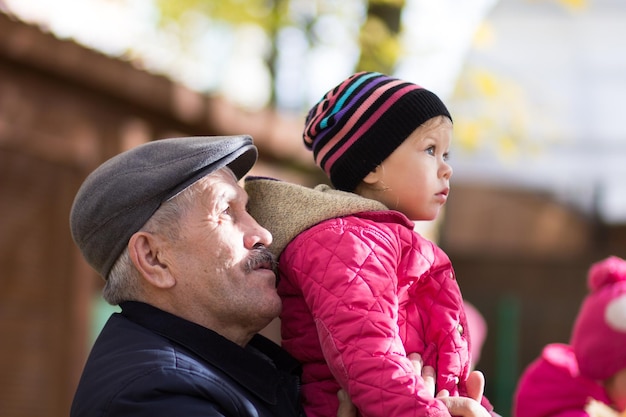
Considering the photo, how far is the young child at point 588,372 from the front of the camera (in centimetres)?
325

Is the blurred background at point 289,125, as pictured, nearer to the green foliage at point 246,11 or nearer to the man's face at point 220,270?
the green foliage at point 246,11

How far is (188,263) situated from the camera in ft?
8.34

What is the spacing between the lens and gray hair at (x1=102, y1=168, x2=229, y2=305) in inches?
99.7

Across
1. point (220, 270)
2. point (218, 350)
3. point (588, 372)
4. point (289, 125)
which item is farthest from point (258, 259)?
point (289, 125)

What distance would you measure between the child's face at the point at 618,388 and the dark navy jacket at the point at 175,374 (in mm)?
1280

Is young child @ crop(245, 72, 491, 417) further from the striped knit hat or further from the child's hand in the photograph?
the child's hand

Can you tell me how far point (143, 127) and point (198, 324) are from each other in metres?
4.79

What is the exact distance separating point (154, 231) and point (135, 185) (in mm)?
132

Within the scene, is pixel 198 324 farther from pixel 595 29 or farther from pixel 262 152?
pixel 595 29

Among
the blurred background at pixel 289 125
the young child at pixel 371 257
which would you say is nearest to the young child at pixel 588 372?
the young child at pixel 371 257

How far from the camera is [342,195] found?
250 cm

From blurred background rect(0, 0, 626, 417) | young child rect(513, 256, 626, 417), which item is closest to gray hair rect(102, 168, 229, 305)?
young child rect(513, 256, 626, 417)

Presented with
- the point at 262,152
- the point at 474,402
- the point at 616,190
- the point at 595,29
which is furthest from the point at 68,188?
the point at 595,29

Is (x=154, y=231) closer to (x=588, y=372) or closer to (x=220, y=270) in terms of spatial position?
(x=220, y=270)
